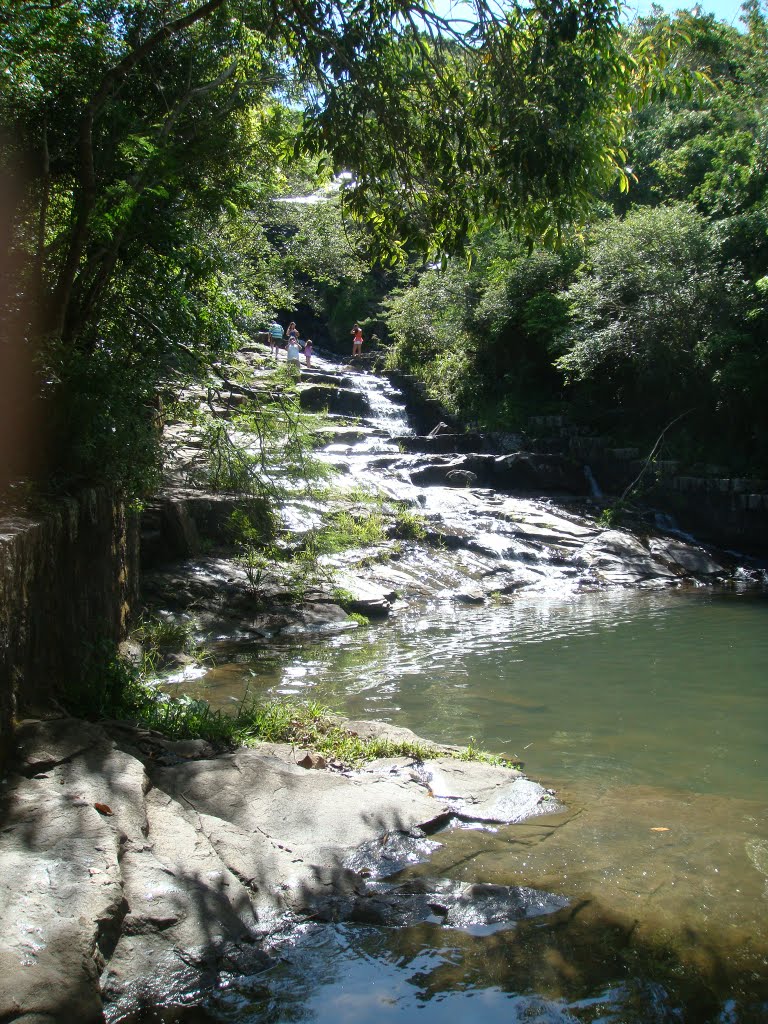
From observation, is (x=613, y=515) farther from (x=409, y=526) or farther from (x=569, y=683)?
(x=569, y=683)

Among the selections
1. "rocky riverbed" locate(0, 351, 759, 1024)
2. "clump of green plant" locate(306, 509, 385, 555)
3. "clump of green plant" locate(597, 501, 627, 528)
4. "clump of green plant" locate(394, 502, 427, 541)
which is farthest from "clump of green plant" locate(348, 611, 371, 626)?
"clump of green plant" locate(597, 501, 627, 528)

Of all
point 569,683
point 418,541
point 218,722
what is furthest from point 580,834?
point 418,541

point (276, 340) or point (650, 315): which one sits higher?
point (650, 315)

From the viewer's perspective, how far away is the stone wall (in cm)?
454

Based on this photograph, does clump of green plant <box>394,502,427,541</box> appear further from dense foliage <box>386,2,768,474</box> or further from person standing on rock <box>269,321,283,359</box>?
person standing on rock <box>269,321,283,359</box>

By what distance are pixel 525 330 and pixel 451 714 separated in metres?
19.7

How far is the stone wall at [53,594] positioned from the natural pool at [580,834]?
1825 mm

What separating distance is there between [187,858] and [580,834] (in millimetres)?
2286

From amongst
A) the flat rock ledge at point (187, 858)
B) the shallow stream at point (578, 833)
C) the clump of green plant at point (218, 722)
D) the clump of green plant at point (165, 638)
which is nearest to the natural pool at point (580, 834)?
the shallow stream at point (578, 833)

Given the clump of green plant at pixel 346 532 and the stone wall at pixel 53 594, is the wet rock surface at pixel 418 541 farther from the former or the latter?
the stone wall at pixel 53 594

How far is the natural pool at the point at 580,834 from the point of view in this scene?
3346 mm

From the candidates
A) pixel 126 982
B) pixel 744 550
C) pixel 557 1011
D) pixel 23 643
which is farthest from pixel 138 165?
pixel 744 550

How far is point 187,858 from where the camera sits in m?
3.91

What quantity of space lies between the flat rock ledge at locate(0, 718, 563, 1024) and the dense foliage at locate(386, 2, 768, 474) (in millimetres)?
12697
